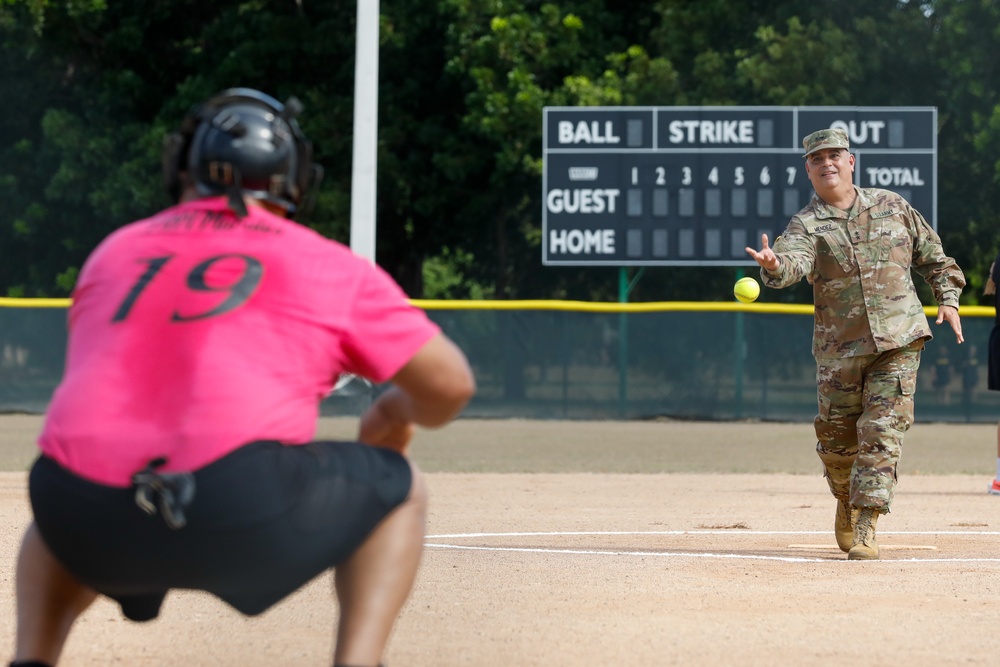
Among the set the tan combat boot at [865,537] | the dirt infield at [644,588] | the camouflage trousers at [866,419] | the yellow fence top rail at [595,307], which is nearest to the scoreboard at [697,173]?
the yellow fence top rail at [595,307]

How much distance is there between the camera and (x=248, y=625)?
17.3 feet

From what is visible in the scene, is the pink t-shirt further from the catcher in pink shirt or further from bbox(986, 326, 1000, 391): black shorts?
bbox(986, 326, 1000, 391): black shorts

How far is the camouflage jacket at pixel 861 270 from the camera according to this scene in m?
7.18

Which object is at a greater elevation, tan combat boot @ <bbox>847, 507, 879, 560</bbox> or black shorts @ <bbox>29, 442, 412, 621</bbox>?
black shorts @ <bbox>29, 442, 412, 621</bbox>

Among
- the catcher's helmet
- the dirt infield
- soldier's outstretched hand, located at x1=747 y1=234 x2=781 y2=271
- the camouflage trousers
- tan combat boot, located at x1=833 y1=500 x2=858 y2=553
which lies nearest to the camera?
the catcher's helmet

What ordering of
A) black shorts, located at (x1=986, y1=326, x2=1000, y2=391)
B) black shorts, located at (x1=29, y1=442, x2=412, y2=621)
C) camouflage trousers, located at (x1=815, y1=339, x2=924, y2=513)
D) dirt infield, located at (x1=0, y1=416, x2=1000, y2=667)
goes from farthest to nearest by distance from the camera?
black shorts, located at (x1=986, y1=326, x2=1000, y2=391), camouflage trousers, located at (x1=815, y1=339, x2=924, y2=513), dirt infield, located at (x1=0, y1=416, x2=1000, y2=667), black shorts, located at (x1=29, y1=442, x2=412, y2=621)

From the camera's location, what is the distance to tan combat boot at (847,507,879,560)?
7180 mm

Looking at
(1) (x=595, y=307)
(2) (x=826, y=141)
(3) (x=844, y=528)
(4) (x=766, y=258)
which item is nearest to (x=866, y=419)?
(3) (x=844, y=528)

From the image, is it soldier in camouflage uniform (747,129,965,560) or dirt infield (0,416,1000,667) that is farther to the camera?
soldier in camouflage uniform (747,129,965,560)

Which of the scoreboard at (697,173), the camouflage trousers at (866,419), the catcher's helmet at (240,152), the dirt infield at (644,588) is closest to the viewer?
the catcher's helmet at (240,152)

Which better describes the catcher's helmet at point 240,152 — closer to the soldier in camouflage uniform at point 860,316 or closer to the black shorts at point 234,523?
the black shorts at point 234,523

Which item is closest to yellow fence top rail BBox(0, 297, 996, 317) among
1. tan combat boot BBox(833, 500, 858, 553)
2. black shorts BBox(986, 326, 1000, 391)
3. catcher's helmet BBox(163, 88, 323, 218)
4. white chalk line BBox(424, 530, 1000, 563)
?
black shorts BBox(986, 326, 1000, 391)

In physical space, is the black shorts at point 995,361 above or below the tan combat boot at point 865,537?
above

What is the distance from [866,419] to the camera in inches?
284
